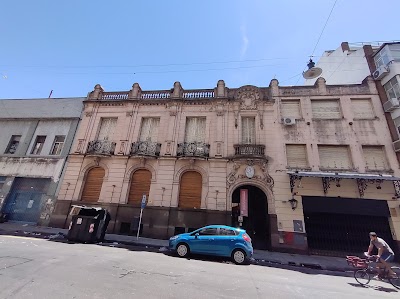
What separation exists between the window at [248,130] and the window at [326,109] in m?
4.72

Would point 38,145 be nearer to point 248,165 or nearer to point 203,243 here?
point 203,243

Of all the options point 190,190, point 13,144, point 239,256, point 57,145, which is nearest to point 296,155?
point 190,190

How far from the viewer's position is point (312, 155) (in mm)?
14305

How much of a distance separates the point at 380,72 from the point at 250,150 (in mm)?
11704

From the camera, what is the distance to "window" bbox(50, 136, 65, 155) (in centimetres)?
1730

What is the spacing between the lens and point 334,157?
1428cm

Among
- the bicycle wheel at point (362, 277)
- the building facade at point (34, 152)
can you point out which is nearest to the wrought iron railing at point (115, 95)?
the building facade at point (34, 152)

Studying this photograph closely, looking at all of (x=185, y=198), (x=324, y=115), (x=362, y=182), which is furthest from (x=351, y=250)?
(x=185, y=198)

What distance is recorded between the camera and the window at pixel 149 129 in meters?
16.8

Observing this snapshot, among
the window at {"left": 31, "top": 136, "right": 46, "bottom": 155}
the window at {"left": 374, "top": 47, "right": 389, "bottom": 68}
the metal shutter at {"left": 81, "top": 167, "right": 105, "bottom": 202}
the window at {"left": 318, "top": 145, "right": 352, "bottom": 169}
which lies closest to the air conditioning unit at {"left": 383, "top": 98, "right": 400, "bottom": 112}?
the window at {"left": 374, "top": 47, "right": 389, "bottom": 68}

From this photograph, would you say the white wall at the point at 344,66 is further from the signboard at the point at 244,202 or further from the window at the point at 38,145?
the window at the point at 38,145

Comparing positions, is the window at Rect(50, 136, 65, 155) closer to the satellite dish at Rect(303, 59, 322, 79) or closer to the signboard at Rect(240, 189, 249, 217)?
the signboard at Rect(240, 189, 249, 217)

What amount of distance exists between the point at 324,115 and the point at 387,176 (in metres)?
5.71

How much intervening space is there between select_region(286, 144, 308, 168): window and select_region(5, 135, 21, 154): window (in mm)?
23203
